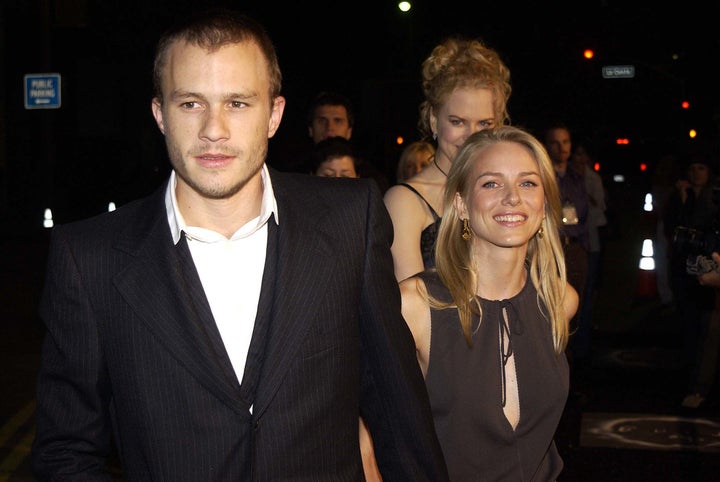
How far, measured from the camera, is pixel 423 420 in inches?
118

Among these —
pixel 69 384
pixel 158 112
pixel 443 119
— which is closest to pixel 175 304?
pixel 69 384

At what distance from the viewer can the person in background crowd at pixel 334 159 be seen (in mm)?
6652

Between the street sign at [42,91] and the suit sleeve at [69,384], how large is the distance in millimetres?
21451

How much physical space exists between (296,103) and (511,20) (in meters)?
6.24

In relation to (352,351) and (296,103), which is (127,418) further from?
(296,103)

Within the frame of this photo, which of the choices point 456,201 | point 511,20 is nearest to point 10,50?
point 511,20

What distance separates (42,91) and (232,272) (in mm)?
21864

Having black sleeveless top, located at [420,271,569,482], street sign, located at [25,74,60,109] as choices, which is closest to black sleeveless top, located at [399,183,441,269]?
black sleeveless top, located at [420,271,569,482]

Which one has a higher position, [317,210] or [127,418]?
[317,210]

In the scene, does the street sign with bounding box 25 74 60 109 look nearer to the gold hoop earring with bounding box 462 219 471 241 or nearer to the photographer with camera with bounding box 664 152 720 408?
the photographer with camera with bounding box 664 152 720 408

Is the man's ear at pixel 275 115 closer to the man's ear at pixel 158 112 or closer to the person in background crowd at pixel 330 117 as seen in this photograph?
the man's ear at pixel 158 112

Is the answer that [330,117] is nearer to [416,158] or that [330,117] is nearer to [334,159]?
[416,158]

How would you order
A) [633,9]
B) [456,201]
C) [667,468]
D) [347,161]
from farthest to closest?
[633,9] → [667,468] → [347,161] → [456,201]

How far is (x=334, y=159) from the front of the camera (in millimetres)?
6711
